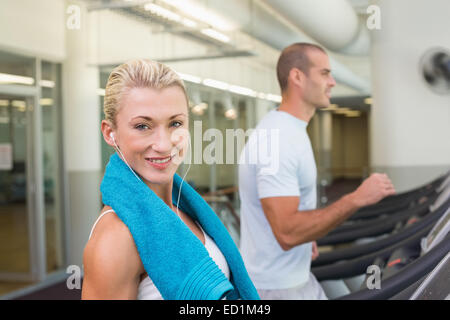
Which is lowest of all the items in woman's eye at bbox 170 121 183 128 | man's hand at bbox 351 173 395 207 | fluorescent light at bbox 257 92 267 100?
man's hand at bbox 351 173 395 207

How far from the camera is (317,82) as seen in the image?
110 centimetres

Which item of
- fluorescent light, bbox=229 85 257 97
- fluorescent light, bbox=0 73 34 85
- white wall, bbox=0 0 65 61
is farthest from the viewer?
fluorescent light, bbox=0 73 34 85

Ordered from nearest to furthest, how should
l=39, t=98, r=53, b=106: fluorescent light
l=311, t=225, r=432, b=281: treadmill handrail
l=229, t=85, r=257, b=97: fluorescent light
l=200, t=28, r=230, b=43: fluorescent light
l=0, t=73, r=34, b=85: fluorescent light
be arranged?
1. l=200, t=28, r=230, b=43: fluorescent light
2. l=229, t=85, r=257, b=97: fluorescent light
3. l=311, t=225, r=432, b=281: treadmill handrail
4. l=0, t=73, r=34, b=85: fluorescent light
5. l=39, t=98, r=53, b=106: fluorescent light

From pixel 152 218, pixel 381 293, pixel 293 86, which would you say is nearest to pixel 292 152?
pixel 293 86

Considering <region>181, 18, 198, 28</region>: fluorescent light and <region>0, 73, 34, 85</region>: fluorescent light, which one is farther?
<region>0, 73, 34, 85</region>: fluorescent light

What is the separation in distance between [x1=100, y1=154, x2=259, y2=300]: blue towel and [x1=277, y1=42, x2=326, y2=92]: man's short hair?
1.88 feet

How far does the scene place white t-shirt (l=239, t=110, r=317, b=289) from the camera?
1.09 meters

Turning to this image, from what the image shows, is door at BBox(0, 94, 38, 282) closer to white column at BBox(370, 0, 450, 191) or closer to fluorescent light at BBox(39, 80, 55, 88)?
fluorescent light at BBox(39, 80, 55, 88)

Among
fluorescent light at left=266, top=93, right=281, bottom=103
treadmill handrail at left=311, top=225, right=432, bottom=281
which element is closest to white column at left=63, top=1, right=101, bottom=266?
fluorescent light at left=266, top=93, right=281, bottom=103

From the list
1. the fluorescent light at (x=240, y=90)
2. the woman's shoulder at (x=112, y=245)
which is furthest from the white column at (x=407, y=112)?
the woman's shoulder at (x=112, y=245)

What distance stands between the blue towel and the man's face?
0.58 meters

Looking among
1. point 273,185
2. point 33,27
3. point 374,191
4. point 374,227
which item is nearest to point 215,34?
point 273,185

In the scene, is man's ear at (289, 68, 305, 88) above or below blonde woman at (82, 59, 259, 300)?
above
